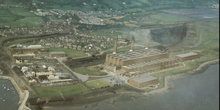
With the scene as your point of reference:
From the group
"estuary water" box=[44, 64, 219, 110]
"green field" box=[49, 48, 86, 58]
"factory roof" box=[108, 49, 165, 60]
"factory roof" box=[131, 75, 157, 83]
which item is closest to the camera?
"estuary water" box=[44, 64, 219, 110]

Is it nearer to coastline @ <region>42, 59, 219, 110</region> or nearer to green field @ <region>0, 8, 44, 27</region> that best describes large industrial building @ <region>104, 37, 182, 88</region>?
coastline @ <region>42, 59, 219, 110</region>

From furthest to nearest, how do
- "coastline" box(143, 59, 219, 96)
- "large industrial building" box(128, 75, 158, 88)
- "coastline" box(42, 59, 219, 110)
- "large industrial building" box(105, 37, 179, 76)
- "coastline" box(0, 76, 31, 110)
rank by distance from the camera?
1. "large industrial building" box(105, 37, 179, 76)
2. "large industrial building" box(128, 75, 158, 88)
3. "coastline" box(143, 59, 219, 96)
4. "coastline" box(42, 59, 219, 110)
5. "coastline" box(0, 76, 31, 110)

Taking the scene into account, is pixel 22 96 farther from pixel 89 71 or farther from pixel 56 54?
pixel 56 54

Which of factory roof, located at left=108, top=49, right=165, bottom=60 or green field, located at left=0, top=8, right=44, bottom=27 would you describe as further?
green field, located at left=0, top=8, right=44, bottom=27

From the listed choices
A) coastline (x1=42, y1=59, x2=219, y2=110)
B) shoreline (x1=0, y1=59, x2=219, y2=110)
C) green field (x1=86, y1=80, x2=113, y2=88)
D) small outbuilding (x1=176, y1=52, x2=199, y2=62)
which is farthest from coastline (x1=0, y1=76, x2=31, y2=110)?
small outbuilding (x1=176, y1=52, x2=199, y2=62)

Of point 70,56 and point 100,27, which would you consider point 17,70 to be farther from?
point 100,27

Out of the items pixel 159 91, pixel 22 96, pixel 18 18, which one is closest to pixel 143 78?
pixel 159 91
